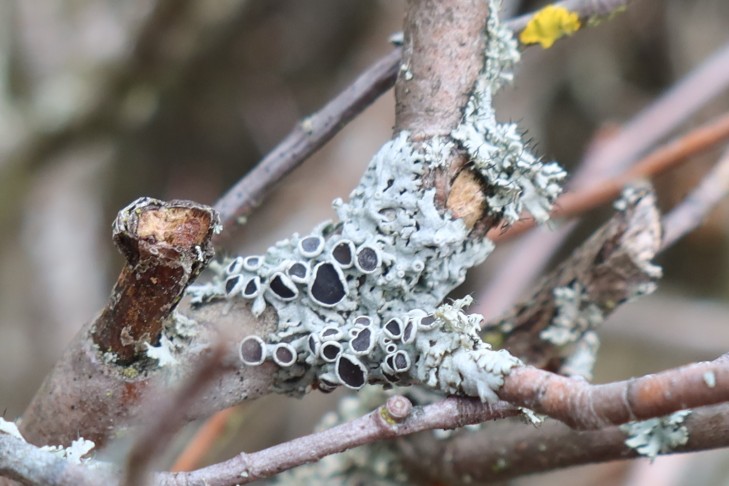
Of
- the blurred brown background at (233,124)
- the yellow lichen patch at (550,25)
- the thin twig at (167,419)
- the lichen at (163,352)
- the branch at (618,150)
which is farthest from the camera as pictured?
the blurred brown background at (233,124)

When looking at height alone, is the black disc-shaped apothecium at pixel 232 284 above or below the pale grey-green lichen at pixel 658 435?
above

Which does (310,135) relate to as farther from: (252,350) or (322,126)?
(252,350)

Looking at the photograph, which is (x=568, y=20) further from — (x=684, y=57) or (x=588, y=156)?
(x=684, y=57)

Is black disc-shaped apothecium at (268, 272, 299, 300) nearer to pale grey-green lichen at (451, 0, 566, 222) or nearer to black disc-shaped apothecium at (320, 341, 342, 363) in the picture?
black disc-shaped apothecium at (320, 341, 342, 363)

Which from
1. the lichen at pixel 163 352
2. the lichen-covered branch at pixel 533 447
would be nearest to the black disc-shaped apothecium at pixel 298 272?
the lichen at pixel 163 352

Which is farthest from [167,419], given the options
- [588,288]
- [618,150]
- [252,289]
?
[618,150]

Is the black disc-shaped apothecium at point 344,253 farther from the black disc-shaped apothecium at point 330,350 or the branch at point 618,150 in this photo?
the branch at point 618,150

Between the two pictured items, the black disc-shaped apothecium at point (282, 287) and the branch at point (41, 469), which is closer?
the branch at point (41, 469)
